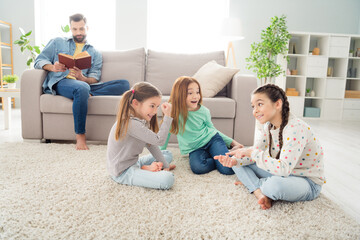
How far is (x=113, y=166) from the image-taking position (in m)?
1.52

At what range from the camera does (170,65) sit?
120 inches

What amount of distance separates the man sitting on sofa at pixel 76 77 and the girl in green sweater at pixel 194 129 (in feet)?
2.79

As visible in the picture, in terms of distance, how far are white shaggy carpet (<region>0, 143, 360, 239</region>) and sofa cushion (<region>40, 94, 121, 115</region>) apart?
0.81 m

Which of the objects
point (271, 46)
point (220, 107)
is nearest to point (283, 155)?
point (220, 107)

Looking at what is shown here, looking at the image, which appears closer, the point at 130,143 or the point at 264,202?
the point at 264,202

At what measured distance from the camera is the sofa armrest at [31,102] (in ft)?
8.06

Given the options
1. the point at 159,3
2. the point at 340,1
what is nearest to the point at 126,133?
the point at 159,3

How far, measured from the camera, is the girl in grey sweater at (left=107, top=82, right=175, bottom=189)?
1.47 metres

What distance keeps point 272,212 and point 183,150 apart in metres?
0.81

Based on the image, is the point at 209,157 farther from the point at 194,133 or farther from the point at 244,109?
the point at 244,109

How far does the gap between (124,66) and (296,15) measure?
3.67 meters

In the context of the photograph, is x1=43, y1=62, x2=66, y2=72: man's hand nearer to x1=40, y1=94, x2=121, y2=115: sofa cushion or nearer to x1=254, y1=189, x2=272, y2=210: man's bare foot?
x1=40, y1=94, x2=121, y2=115: sofa cushion

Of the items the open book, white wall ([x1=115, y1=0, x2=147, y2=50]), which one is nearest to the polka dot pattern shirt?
the open book

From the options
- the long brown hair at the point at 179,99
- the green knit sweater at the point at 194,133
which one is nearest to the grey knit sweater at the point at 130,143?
the long brown hair at the point at 179,99
